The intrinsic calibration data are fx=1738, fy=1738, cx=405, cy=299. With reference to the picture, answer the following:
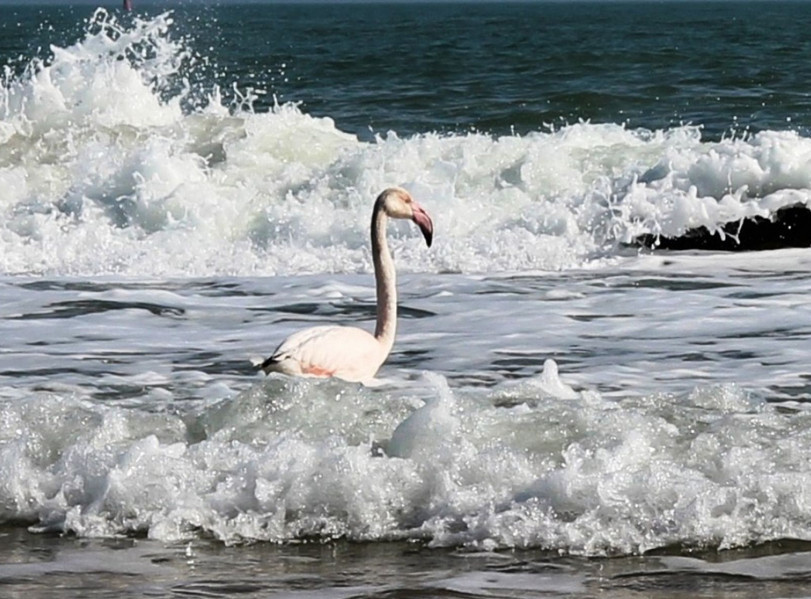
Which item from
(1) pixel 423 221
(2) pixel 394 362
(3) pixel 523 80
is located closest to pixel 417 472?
(1) pixel 423 221

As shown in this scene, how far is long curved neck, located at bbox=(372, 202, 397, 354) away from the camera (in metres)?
7.89

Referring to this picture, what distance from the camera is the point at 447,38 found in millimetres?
51719

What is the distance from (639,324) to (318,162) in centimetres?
788

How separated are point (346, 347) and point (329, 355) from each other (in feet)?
0.34

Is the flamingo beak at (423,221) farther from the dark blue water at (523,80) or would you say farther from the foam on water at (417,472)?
the dark blue water at (523,80)

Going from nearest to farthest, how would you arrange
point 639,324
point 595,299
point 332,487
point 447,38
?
point 332,487 < point 639,324 < point 595,299 < point 447,38

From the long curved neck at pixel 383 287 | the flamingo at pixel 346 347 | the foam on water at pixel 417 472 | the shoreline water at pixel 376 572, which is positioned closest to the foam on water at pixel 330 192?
the long curved neck at pixel 383 287

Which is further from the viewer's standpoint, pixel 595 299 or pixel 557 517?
pixel 595 299

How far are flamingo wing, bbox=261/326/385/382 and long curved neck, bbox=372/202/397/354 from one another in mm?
182

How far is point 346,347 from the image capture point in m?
7.49

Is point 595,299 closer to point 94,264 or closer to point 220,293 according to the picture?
point 220,293

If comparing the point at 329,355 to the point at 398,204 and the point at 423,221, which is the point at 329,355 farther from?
the point at 398,204

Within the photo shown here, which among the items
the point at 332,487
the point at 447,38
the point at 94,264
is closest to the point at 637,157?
the point at 94,264

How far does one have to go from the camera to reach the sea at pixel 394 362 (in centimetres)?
532
